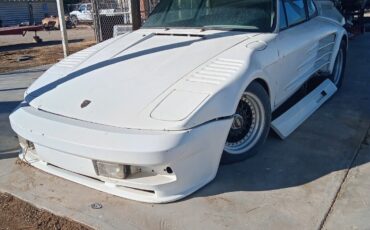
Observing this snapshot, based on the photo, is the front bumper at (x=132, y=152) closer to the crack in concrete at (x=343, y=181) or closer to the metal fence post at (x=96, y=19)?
the crack in concrete at (x=343, y=181)

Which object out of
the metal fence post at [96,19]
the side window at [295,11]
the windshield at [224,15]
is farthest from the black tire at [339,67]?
the metal fence post at [96,19]

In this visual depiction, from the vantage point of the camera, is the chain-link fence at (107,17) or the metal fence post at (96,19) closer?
the metal fence post at (96,19)

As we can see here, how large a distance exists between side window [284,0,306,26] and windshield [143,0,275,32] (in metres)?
0.39

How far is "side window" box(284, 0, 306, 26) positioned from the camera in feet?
14.6

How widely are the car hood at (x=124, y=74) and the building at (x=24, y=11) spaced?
35.4 m

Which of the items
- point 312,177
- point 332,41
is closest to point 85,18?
point 332,41

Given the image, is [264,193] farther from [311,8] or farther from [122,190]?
[311,8]

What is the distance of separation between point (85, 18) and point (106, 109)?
110 feet

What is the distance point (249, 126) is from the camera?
3.62m

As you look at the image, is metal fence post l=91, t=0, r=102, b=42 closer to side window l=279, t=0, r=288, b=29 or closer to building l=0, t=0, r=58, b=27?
side window l=279, t=0, r=288, b=29

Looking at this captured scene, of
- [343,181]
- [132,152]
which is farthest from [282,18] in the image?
[132,152]

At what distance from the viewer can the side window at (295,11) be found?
4438 mm

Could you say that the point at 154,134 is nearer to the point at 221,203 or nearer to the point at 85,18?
the point at 221,203

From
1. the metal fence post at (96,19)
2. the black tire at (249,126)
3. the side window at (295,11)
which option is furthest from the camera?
the metal fence post at (96,19)
